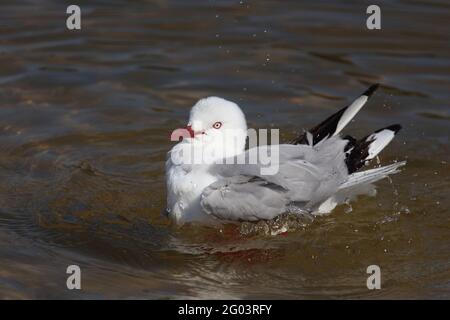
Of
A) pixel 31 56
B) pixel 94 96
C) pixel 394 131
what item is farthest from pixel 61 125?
pixel 394 131

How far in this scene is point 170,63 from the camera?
10297 millimetres

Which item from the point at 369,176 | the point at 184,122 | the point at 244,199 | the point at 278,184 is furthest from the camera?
the point at 184,122

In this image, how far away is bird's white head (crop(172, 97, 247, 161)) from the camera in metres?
6.88

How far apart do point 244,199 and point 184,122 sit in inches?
94.5

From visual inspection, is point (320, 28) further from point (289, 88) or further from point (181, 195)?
point (181, 195)

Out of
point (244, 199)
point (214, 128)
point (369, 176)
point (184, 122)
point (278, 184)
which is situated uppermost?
point (184, 122)

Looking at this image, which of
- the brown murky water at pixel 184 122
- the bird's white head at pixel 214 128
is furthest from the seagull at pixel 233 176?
the brown murky water at pixel 184 122

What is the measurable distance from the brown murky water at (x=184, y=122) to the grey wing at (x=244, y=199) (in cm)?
24

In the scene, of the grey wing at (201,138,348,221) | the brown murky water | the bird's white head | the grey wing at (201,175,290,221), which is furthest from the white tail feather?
the bird's white head

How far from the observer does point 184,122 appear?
9.02 metres

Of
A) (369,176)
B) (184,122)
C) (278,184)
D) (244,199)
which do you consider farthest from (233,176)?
(184,122)

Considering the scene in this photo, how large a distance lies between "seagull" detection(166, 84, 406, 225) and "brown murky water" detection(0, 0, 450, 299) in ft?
0.78

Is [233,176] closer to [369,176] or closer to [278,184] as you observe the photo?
[278,184]
